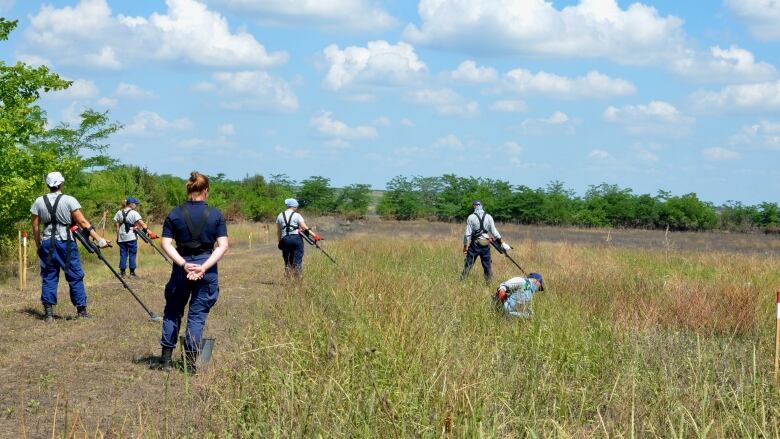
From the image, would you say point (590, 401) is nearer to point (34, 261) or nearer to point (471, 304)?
point (471, 304)

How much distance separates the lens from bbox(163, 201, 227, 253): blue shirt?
7.48 metres

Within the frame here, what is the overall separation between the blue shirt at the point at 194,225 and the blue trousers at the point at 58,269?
3.14 metres

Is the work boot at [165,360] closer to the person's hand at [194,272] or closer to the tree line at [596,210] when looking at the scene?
the person's hand at [194,272]

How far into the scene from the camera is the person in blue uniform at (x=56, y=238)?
9.88 m

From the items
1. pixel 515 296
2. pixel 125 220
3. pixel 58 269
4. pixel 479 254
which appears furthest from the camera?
pixel 125 220

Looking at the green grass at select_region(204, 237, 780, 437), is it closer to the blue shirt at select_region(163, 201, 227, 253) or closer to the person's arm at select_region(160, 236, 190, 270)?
the person's arm at select_region(160, 236, 190, 270)

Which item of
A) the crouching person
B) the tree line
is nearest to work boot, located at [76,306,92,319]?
the crouching person

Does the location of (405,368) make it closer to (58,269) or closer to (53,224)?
(53,224)

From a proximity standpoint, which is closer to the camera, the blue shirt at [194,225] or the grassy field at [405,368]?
the grassy field at [405,368]

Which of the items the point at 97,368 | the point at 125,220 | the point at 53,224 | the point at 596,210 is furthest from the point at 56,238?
the point at 596,210

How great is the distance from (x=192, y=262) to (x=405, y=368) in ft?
7.36

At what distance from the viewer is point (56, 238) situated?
10023mm

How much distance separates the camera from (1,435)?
5.51m

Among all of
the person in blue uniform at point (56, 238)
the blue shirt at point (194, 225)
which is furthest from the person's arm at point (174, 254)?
the person in blue uniform at point (56, 238)
